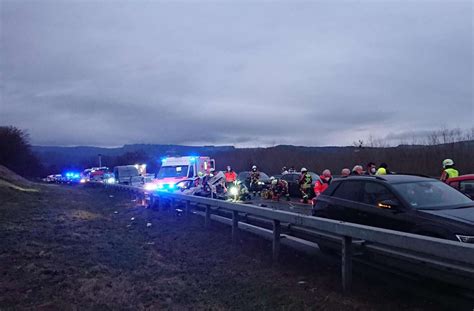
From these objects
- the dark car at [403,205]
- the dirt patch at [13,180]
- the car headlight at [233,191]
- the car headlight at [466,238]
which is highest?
the dark car at [403,205]

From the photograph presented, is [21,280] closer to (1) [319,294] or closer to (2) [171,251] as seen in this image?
(2) [171,251]

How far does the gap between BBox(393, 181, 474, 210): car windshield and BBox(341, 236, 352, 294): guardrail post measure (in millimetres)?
1671

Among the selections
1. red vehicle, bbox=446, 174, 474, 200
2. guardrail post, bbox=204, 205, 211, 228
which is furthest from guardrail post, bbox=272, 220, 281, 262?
red vehicle, bbox=446, 174, 474, 200

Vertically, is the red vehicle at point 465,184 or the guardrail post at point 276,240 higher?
the red vehicle at point 465,184

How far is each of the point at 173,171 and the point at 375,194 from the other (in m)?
16.0

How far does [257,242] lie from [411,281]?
388cm

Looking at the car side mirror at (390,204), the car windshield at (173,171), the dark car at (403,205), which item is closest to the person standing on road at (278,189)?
the car windshield at (173,171)

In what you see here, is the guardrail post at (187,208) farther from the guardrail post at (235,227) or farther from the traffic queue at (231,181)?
the guardrail post at (235,227)

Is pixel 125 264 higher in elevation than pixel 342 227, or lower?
lower

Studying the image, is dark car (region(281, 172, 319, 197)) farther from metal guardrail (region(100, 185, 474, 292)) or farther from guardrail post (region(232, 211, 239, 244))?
metal guardrail (region(100, 185, 474, 292))

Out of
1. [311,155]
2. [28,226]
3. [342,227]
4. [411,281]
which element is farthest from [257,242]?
[311,155]

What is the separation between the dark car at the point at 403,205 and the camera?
6070mm

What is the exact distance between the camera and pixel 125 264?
7.60 metres

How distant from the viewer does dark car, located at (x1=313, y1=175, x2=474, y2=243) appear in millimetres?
6070
